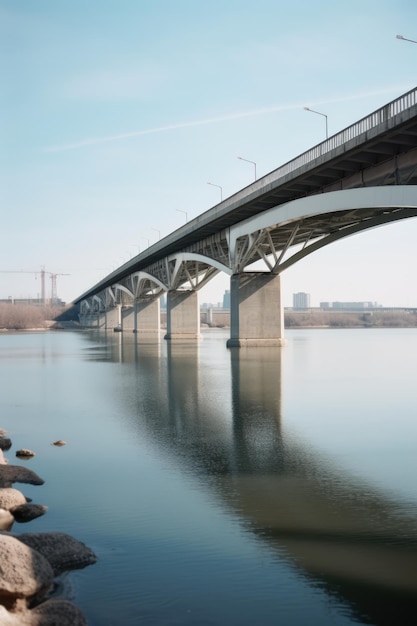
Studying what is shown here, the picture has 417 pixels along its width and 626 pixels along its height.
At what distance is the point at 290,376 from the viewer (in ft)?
86.2

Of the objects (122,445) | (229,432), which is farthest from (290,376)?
(122,445)

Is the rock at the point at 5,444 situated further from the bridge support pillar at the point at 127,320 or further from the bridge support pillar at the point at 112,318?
the bridge support pillar at the point at 112,318

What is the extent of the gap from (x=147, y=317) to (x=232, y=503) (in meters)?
89.4

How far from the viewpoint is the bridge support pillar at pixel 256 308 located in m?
48.0

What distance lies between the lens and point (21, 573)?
5.46 m

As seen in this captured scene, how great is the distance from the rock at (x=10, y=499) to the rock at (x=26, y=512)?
0.07 meters

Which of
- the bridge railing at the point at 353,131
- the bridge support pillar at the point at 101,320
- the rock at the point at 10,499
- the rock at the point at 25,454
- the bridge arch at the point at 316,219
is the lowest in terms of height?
the rock at the point at 25,454

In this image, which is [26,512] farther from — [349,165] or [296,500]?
[349,165]

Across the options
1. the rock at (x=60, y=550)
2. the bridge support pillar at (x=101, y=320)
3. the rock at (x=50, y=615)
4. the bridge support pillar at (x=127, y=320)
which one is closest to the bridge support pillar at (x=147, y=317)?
→ the bridge support pillar at (x=127, y=320)

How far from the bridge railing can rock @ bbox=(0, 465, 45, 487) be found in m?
18.3

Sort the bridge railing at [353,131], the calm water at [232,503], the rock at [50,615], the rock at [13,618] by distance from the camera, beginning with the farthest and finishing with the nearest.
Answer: the bridge railing at [353,131], the calm water at [232,503], the rock at [50,615], the rock at [13,618]

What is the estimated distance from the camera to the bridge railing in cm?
2312

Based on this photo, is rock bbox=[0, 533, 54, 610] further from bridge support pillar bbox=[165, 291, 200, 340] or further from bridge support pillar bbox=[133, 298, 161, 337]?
bridge support pillar bbox=[133, 298, 161, 337]

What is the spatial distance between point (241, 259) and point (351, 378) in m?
23.2
